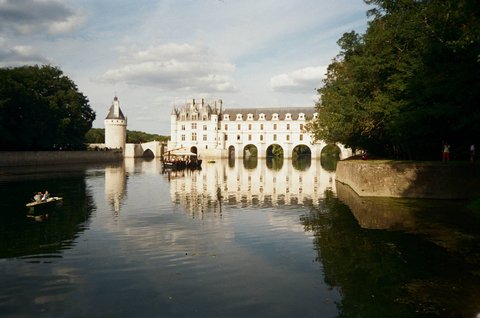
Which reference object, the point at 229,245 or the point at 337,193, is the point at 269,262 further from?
the point at 337,193

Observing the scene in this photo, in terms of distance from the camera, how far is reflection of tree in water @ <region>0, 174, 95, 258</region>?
14633mm

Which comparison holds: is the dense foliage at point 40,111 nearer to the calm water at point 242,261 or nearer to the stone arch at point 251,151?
the calm water at point 242,261

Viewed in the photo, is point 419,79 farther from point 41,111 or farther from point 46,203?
point 41,111

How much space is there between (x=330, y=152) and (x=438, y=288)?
118829 mm

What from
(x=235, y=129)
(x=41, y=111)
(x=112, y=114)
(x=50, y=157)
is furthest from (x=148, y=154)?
(x=41, y=111)

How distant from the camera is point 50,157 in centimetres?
7269

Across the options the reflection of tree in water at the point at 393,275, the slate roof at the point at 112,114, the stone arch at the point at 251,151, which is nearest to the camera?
the reflection of tree in water at the point at 393,275

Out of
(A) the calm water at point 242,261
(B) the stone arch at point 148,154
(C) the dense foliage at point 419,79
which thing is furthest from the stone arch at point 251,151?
(A) the calm water at point 242,261

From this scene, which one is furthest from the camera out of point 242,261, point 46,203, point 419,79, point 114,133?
point 114,133

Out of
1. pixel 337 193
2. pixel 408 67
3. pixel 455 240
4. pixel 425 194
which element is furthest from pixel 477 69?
pixel 337 193

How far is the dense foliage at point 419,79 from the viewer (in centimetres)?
2056

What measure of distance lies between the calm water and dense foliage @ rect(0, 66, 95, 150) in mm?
42899

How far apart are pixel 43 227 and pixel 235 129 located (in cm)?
9509

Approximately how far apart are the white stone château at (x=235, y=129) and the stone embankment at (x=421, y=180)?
268ft
